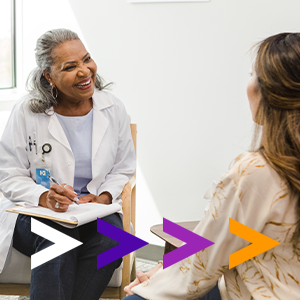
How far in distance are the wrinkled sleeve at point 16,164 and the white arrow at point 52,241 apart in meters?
0.17

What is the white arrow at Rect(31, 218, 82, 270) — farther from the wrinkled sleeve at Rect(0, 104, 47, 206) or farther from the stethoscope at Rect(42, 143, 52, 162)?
the stethoscope at Rect(42, 143, 52, 162)

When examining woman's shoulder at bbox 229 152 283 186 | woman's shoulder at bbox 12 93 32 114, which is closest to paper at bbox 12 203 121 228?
woman's shoulder at bbox 12 93 32 114

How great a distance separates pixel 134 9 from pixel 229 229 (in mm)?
2026

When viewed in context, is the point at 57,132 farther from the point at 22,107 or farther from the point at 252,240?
the point at 252,240

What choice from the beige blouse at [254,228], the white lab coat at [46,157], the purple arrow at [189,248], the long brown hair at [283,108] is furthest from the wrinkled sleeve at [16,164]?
the long brown hair at [283,108]

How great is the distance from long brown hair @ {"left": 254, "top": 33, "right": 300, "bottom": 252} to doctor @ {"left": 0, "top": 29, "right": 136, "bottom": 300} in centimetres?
90

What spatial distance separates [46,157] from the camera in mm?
1718

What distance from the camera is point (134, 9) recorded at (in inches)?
96.1

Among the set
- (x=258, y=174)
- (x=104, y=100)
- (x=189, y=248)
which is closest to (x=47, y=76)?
(x=104, y=100)

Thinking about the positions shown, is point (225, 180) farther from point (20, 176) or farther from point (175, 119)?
point (175, 119)

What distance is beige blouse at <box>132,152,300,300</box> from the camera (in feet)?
2.39

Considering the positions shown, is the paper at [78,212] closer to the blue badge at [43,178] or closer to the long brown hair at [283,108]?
the blue badge at [43,178]

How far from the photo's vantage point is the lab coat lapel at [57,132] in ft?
5.65

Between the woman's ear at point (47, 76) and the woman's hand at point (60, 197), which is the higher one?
the woman's ear at point (47, 76)
